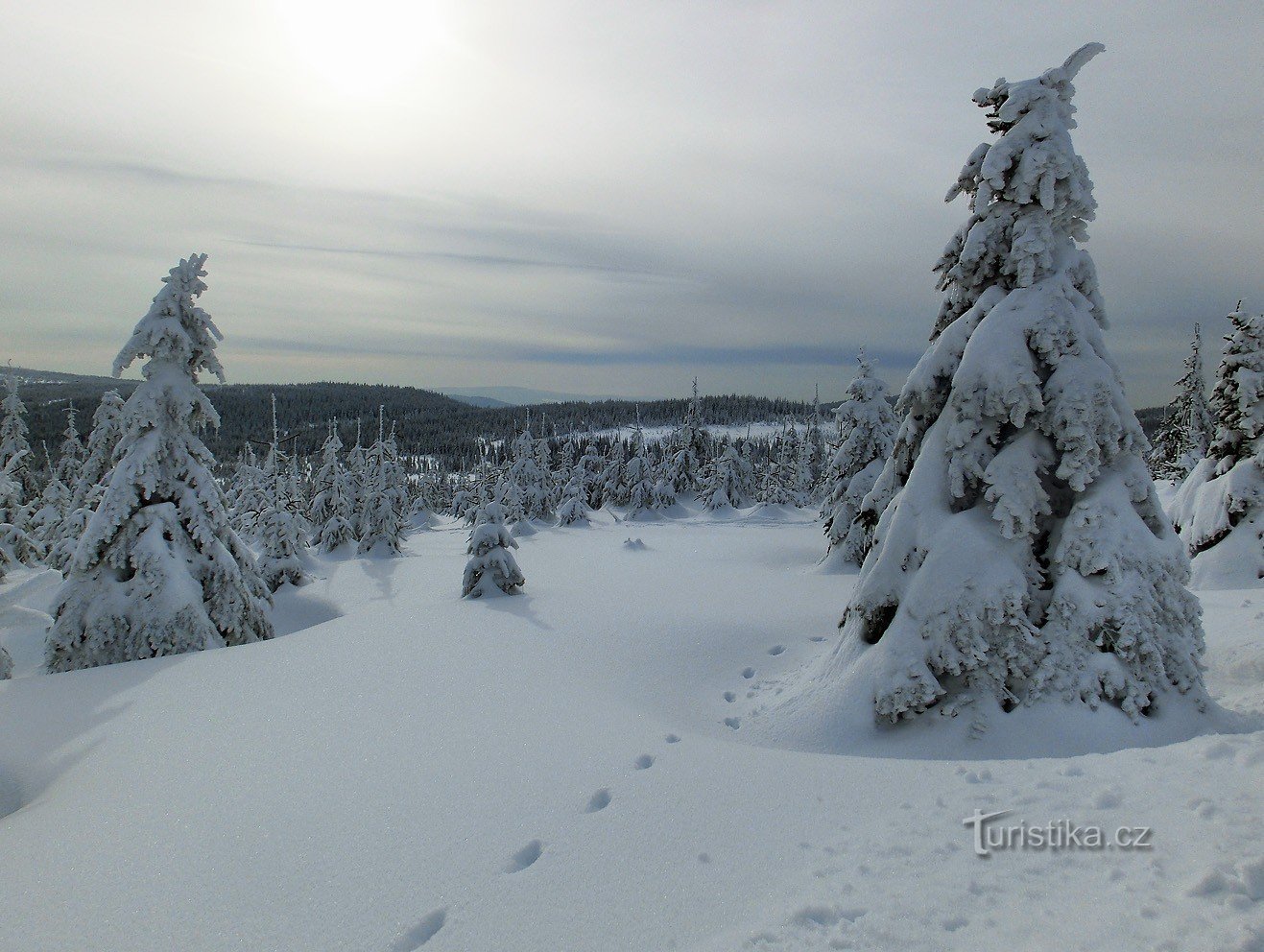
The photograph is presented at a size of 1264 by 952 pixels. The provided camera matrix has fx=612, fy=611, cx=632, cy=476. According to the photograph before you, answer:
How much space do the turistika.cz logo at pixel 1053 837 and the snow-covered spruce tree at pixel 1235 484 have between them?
50.0ft

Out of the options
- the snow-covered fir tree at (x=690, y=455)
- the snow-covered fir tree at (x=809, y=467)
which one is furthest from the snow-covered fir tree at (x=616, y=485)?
the snow-covered fir tree at (x=809, y=467)

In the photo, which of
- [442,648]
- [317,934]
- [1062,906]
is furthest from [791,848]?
[442,648]

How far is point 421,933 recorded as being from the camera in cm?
421

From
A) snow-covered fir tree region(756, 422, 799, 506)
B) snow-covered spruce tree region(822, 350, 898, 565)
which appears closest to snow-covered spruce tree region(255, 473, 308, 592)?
snow-covered spruce tree region(822, 350, 898, 565)

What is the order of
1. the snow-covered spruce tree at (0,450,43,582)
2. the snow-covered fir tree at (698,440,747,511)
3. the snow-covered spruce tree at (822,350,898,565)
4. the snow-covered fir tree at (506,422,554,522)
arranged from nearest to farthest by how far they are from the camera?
the snow-covered spruce tree at (822,350,898,565)
the snow-covered spruce tree at (0,450,43,582)
the snow-covered fir tree at (698,440,747,511)
the snow-covered fir tree at (506,422,554,522)

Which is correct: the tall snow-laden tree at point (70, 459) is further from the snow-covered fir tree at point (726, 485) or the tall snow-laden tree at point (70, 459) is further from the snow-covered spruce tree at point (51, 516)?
the snow-covered fir tree at point (726, 485)

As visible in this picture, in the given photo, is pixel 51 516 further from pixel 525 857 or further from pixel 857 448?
pixel 525 857

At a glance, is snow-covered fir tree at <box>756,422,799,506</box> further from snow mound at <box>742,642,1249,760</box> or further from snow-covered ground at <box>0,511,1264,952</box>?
snow mound at <box>742,642,1249,760</box>

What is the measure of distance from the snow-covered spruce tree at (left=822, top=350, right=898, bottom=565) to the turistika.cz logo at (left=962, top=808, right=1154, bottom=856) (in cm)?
1744

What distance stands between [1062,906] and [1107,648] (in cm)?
463

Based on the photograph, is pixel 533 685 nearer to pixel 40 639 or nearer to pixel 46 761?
pixel 46 761

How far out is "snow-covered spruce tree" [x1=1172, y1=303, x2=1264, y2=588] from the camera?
15.1 m

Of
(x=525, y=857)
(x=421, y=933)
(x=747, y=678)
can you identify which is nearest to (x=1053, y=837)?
(x=525, y=857)

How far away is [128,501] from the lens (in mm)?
13047
